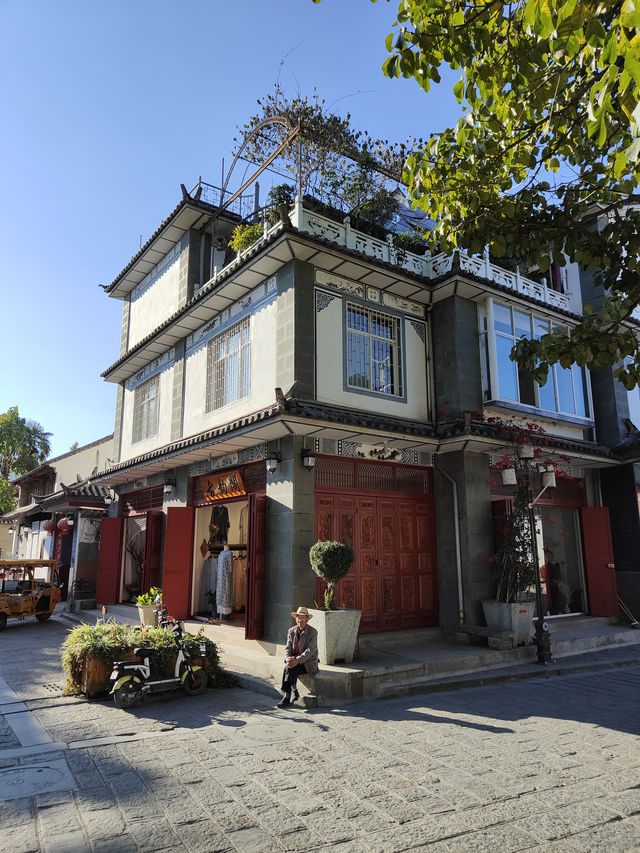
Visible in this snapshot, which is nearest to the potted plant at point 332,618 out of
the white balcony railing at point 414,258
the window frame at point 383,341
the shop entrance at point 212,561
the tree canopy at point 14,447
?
the window frame at point 383,341

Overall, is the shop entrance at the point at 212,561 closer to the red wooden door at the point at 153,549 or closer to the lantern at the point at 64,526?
the red wooden door at the point at 153,549

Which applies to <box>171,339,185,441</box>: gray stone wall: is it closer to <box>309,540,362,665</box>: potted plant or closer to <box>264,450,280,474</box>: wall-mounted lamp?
<box>264,450,280,474</box>: wall-mounted lamp

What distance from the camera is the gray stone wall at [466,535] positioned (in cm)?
1089

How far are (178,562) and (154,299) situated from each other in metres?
8.56

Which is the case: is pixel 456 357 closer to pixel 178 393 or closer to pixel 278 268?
pixel 278 268

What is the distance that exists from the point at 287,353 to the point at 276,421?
1.68 metres

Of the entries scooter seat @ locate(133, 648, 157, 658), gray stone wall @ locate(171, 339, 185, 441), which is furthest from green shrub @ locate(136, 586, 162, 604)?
→ scooter seat @ locate(133, 648, 157, 658)

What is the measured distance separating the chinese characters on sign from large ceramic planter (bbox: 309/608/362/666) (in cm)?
346

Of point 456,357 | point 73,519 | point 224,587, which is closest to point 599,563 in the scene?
point 456,357

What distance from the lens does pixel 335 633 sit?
28.0 feet

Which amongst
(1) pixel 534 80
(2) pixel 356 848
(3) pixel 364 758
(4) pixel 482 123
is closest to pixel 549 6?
(1) pixel 534 80

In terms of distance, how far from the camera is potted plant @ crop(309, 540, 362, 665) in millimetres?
8461

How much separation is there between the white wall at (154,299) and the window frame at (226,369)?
3370 millimetres

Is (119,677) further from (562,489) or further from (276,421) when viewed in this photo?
(562,489)
